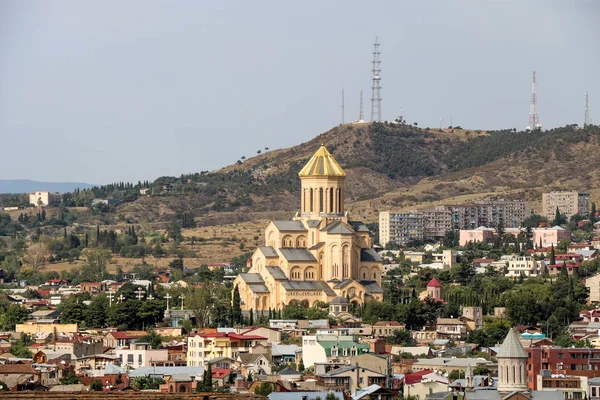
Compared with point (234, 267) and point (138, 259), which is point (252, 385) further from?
point (138, 259)

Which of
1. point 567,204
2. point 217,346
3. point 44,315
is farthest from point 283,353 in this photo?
point 567,204

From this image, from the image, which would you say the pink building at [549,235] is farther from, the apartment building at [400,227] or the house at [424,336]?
the house at [424,336]

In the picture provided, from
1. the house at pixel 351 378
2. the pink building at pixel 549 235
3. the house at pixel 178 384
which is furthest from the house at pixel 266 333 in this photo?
the pink building at pixel 549 235

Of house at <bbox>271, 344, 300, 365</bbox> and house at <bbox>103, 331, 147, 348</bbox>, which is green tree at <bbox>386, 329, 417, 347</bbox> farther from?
house at <bbox>103, 331, 147, 348</bbox>

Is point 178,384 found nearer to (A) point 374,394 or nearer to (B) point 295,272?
(A) point 374,394

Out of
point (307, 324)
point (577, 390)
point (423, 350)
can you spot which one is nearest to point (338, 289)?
point (307, 324)
